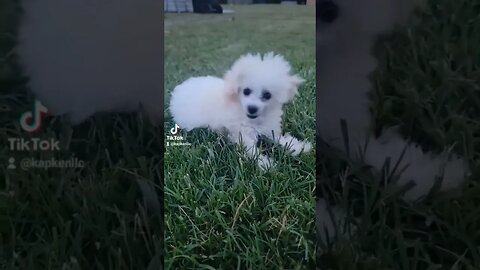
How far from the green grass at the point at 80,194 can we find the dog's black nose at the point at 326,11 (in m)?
0.45

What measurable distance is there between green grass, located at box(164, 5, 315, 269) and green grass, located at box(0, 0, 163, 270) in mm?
52

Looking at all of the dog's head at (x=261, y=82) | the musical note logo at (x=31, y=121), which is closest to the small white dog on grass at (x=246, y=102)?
the dog's head at (x=261, y=82)

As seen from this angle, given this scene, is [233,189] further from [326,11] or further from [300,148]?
[326,11]

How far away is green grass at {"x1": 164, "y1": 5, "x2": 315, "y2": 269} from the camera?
1.50 metres

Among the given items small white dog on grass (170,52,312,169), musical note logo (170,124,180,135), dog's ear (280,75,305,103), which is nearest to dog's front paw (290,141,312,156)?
small white dog on grass (170,52,312,169)

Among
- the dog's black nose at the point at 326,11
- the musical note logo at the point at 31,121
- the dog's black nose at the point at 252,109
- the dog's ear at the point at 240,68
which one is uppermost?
the dog's black nose at the point at 326,11

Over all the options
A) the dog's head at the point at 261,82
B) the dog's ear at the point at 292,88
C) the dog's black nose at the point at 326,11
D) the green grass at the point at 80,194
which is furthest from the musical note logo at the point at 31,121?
the dog's black nose at the point at 326,11

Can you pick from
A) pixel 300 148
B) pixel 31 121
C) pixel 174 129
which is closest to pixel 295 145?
pixel 300 148

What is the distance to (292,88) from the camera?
59.8 inches

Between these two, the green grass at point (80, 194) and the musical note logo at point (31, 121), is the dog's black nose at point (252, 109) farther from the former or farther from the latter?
the musical note logo at point (31, 121)

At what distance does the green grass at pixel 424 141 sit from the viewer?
1.49 metres

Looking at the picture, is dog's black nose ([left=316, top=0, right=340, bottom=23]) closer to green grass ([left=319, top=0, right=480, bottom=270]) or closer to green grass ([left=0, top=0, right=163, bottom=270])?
green grass ([left=319, top=0, right=480, bottom=270])

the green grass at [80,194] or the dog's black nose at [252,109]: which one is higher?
the dog's black nose at [252,109]

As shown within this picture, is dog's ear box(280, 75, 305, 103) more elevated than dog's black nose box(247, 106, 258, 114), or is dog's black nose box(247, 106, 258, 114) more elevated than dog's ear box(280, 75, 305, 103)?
dog's ear box(280, 75, 305, 103)
